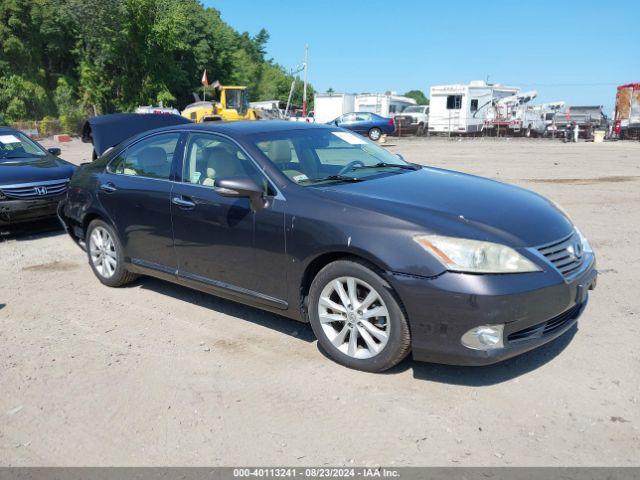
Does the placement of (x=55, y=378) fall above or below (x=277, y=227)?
below

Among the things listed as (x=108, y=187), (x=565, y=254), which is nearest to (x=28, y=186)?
(x=108, y=187)

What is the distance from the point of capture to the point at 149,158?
5.33m

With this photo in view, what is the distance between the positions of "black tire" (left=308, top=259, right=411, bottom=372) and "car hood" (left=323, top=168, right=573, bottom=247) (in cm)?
40

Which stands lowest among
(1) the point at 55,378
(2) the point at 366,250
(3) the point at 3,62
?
(1) the point at 55,378

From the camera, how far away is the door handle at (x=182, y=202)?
467 centimetres

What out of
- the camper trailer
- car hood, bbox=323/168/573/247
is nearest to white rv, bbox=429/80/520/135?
the camper trailer

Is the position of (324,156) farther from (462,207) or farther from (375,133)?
(375,133)

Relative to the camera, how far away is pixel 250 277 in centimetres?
434

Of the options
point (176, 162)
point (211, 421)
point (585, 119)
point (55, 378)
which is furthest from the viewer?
point (585, 119)

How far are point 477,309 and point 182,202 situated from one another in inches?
101

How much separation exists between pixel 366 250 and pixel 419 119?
3694 cm

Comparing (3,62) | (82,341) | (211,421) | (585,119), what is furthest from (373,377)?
(3,62)

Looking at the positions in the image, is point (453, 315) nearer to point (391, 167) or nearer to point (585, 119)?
point (391, 167)

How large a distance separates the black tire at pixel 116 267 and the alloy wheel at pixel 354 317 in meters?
2.50
